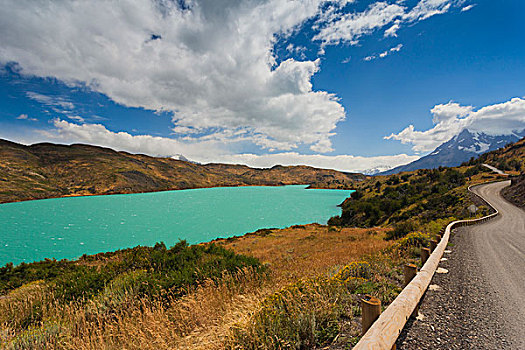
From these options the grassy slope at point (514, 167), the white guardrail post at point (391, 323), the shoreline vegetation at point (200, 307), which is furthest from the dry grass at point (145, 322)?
the grassy slope at point (514, 167)

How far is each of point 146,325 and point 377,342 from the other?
15.7ft

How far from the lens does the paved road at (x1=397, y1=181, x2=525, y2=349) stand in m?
3.39

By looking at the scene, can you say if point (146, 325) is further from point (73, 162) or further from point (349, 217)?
point (73, 162)

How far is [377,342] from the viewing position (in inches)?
90.4

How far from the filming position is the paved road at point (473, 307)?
339cm

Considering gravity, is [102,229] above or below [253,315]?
below

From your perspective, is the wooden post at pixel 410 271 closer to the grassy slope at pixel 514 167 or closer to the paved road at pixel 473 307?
the paved road at pixel 473 307

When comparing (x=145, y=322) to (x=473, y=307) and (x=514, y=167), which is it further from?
(x=514, y=167)

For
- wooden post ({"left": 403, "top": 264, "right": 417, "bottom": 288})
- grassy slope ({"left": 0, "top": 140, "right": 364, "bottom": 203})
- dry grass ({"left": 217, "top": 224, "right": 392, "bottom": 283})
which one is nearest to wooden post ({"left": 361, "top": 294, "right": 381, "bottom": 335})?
wooden post ({"left": 403, "top": 264, "right": 417, "bottom": 288})

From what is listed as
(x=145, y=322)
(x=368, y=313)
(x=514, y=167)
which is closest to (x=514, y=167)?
(x=514, y=167)

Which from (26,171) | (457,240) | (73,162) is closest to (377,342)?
(457,240)

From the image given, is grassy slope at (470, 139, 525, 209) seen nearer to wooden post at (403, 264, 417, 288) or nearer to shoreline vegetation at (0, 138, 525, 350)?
shoreline vegetation at (0, 138, 525, 350)

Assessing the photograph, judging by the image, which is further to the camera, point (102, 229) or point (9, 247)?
point (102, 229)

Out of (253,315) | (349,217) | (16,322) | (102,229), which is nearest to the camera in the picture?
(253,315)
